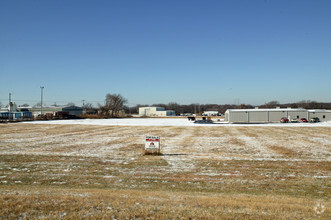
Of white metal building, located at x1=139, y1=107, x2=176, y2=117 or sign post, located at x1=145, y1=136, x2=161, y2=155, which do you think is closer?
sign post, located at x1=145, y1=136, x2=161, y2=155

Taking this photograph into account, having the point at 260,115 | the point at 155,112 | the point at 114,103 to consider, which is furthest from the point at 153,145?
the point at 155,112

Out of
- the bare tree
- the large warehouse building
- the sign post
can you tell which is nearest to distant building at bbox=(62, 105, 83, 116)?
the bare tree

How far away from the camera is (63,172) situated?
12445 millimetres

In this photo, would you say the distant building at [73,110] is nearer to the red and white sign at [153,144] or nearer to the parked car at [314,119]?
the parked car at [314,119]

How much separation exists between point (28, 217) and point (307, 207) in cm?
765

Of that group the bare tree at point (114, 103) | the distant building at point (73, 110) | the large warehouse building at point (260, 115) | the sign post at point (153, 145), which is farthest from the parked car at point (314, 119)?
the distant building at point (73, 110)

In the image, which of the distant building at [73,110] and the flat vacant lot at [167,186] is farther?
the distant building at [73,110]

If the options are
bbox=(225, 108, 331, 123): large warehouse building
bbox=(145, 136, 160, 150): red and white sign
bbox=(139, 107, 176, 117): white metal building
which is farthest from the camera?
bbox=(139, 107, 176, 117): white metal building

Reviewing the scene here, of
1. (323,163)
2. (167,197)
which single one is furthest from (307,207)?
(323,163)

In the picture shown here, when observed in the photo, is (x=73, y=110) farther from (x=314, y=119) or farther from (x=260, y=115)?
(x=314, y=119)

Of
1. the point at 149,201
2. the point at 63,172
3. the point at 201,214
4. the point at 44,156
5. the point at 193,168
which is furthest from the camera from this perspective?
the point at 44,156

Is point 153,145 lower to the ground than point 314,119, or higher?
lower

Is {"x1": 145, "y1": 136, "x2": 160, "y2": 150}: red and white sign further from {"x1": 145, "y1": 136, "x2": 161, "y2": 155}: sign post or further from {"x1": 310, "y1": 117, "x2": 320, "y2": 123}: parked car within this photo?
{"x1": 310, "y1": 117, "x2": 320, "y2": 123}: parked car

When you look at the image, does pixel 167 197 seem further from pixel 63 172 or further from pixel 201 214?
pixel 63 172
